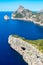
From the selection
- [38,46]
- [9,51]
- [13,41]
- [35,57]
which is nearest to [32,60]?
[35,57]

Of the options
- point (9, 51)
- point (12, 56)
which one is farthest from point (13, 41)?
point (12, 56)

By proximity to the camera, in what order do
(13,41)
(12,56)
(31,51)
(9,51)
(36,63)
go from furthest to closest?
(13,41), (9,51), (12,56), (31,51), (36,63)

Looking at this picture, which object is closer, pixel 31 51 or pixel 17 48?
pixel 31 51

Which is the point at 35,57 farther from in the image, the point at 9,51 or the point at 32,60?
the point at 9,51

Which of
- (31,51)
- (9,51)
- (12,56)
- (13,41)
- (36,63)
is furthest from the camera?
(13,41)

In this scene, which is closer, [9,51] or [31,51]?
[31,51]

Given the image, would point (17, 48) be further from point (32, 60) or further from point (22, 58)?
point (32, 60)
